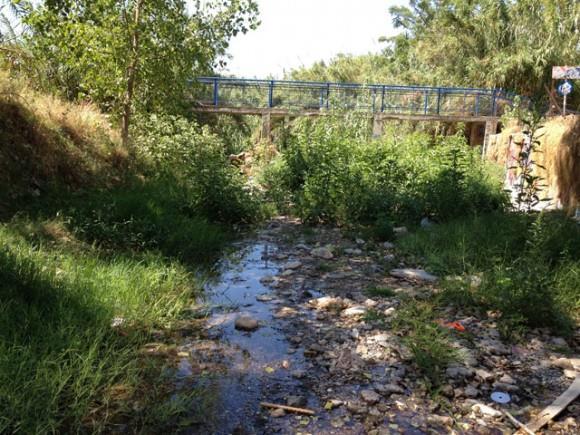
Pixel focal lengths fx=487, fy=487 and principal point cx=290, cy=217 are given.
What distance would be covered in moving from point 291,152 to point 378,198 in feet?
9.04

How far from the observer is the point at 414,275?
4848 millimetres

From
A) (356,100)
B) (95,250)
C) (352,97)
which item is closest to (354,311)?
(95,250)

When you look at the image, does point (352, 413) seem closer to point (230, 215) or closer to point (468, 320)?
point (468, 320)

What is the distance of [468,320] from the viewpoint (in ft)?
12.4

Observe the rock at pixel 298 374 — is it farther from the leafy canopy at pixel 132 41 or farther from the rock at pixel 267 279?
the leafy canopy at pixel 132 41

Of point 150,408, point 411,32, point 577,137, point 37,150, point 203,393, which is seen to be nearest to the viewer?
point 150,408

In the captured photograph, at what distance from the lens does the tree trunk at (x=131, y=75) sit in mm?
7379

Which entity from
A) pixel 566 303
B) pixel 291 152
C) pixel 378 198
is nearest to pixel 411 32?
pixel 291 152

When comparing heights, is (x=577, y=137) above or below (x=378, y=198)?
above

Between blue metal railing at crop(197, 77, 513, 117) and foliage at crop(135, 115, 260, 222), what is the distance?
658 centimetres

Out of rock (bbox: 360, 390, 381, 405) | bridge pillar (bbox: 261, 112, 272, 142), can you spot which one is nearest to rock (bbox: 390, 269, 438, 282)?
rock (bbox: 360, 390, 381, 405)

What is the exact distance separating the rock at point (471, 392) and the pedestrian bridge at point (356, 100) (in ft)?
41.7

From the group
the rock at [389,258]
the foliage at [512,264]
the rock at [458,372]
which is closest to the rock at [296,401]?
the rock at [458,372]

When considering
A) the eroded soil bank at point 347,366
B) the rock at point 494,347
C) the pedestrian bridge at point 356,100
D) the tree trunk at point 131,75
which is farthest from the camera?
the pedestrian bridge at point 356,100
